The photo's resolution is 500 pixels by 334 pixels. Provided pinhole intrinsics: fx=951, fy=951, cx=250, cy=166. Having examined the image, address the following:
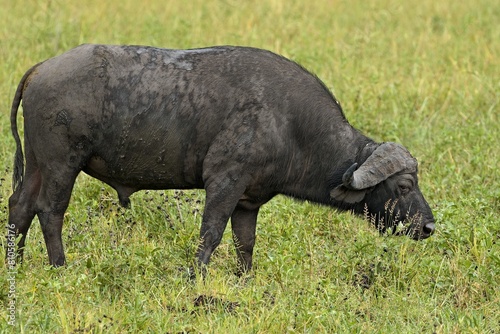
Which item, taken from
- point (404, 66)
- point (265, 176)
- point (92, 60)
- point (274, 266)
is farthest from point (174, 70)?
point (404, 66)

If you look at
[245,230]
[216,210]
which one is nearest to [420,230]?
[245,230]

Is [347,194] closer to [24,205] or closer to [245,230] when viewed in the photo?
[245,230]

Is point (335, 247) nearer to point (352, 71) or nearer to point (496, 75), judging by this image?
point (352, 71)

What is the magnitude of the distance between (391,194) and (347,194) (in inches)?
13.2

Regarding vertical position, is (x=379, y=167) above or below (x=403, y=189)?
above

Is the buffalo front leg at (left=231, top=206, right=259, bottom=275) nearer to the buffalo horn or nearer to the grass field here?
the grass field

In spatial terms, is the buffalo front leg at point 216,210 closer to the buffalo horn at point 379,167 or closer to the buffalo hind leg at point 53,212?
the buffalo horn at point 379,167

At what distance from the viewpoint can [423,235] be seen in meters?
7.18

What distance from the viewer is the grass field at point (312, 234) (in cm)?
597

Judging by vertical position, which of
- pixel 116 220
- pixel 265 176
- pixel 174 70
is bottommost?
pixel 116 220

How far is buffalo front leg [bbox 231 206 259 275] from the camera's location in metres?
7.36

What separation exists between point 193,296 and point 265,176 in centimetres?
118

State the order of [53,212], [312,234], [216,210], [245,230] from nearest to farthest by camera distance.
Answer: [216,210], [53,212], [245,230], [312,234]

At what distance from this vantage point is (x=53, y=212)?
7.02 m
